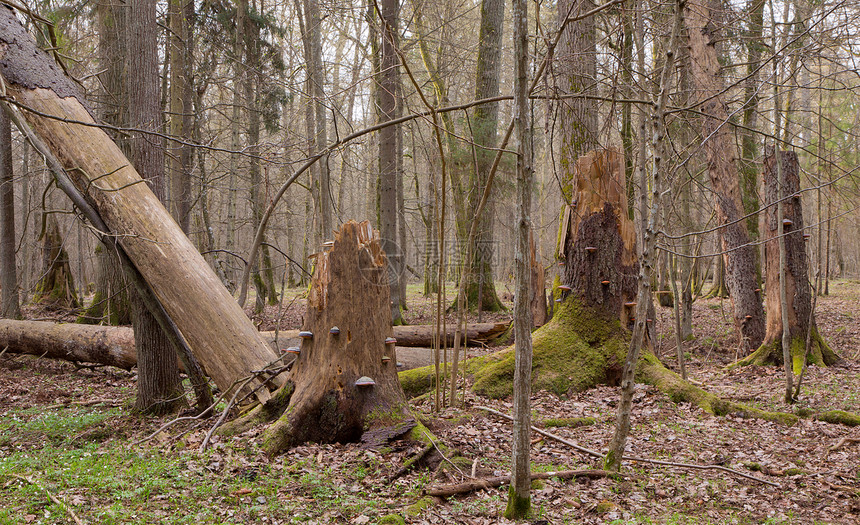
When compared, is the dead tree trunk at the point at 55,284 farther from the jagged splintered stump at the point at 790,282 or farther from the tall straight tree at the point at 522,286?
the jagged splintered stump at the point at 790,282

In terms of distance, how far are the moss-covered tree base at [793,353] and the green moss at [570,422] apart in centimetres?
449

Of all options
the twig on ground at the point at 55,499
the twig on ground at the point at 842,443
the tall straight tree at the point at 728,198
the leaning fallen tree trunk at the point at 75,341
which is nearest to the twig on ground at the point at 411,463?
the twig on ground at the point at 55,499

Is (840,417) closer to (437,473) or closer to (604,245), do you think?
(604,245)

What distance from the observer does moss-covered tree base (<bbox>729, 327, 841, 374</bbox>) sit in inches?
327

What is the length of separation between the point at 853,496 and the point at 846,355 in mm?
6939

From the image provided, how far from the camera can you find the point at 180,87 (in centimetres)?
1242

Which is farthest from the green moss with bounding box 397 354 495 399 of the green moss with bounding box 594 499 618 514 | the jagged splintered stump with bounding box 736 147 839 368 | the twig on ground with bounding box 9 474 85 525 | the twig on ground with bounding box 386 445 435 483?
the jagged splintered stump with bounding box 736 147 839 368

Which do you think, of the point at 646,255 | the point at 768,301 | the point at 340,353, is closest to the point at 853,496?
the point at 646,255

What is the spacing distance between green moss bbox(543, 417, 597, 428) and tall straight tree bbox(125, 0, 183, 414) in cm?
396

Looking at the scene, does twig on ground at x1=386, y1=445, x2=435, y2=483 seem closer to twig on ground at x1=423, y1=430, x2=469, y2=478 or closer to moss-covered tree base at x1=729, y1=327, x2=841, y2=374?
twig on ground at x1=423, y1=430, x2=469, y2=478

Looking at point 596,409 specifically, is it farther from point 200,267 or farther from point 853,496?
point 200,267

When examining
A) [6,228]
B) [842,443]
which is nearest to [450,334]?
[842,443]

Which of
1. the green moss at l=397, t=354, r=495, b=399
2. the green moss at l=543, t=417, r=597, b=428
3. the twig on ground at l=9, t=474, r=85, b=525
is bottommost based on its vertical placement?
the green moss at l=543, t=417, r=597, b=428

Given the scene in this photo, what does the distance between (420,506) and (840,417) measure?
4.80 meters
